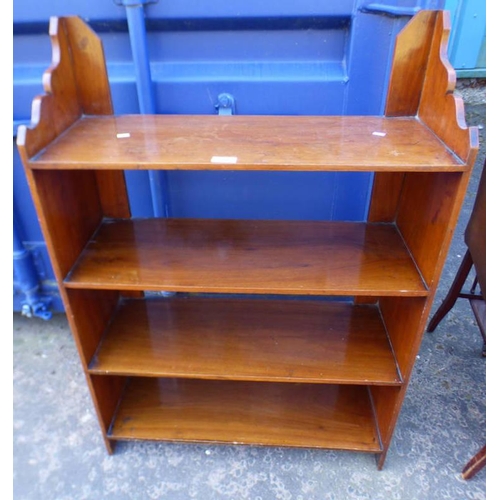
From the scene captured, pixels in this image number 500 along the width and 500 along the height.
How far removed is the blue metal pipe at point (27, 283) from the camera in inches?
80.8

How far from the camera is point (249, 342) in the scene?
1612mm

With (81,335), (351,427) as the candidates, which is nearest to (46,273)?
(81,335)

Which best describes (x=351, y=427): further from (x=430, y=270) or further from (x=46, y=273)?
(x=46, y=273)

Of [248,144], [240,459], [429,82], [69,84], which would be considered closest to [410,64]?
[429,82]

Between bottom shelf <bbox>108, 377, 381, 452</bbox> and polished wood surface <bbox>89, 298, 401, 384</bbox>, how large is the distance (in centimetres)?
33

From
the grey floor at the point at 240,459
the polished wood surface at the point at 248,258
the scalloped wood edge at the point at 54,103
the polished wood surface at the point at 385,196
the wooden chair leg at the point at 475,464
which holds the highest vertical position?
the scalloped wood edge at the point at 54,103

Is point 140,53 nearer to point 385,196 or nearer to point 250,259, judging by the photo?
point 250,259

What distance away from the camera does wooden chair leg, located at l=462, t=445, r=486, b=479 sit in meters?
1.54

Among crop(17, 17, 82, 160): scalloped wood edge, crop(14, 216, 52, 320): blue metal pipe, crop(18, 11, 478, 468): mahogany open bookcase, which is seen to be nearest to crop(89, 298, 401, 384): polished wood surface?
crop(18, 11, 478, 468): mahogany open bookcase

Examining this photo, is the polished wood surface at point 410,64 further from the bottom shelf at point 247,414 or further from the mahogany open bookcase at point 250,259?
the bottom shelf at point 247,414

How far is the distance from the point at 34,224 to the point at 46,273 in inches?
10.7

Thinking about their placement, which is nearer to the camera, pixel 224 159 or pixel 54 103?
pixel 224 159

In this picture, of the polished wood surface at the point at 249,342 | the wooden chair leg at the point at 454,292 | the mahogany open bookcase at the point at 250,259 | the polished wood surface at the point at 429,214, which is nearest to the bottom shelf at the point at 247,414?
the mahogany open bookcase at the point at 250,259

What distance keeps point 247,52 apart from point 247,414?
1.42 meters
